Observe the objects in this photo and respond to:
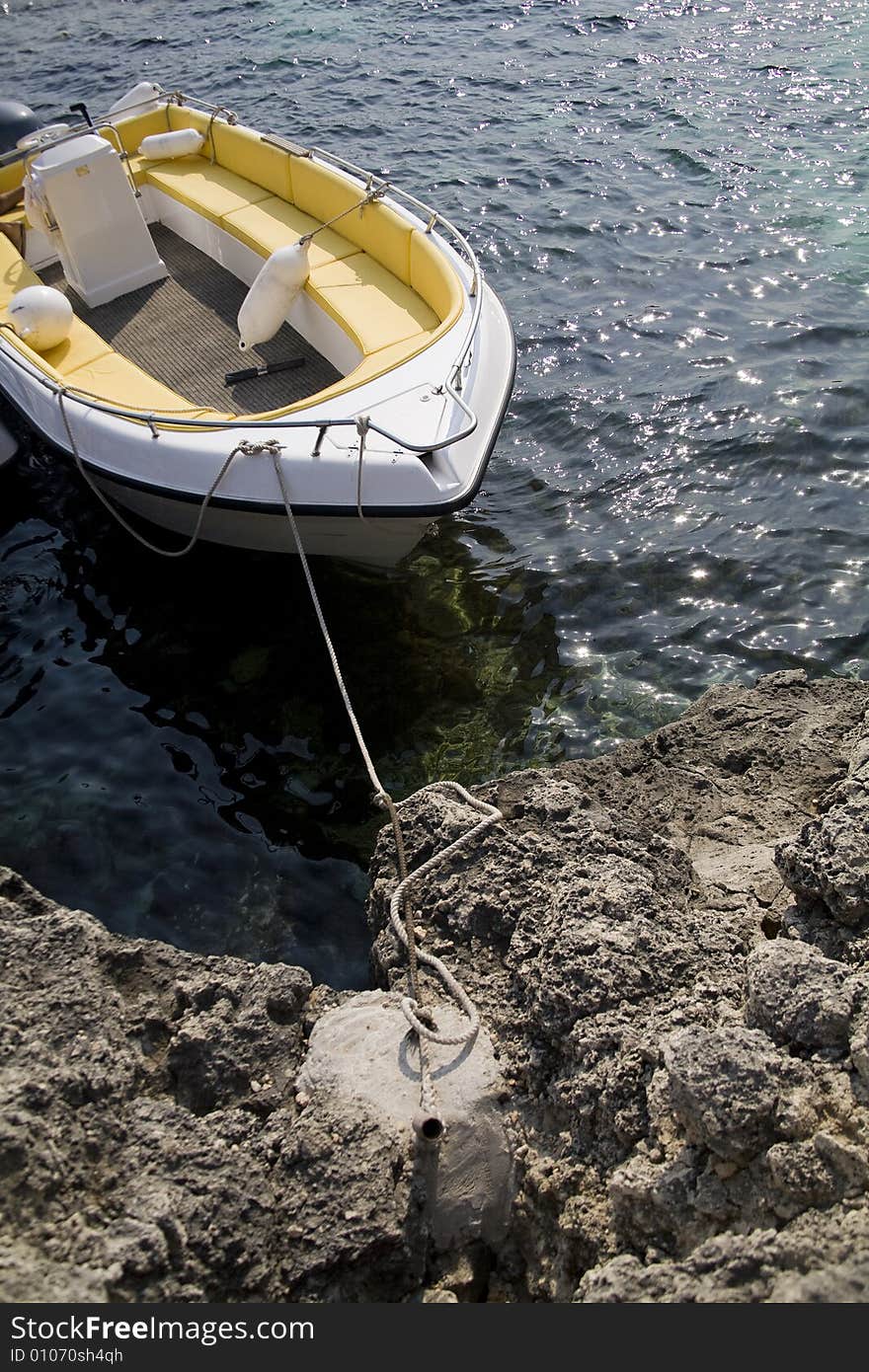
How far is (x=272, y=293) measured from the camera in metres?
6.67

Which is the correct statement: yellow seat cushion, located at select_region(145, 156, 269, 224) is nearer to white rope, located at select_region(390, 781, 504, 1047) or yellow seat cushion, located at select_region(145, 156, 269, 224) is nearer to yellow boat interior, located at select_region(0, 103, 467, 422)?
yellow boat interior, located at select_region(0, 103, 467, 422)

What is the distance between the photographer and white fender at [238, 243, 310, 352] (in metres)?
6.66

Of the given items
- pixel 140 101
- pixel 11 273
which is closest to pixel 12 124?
pixel 140 101

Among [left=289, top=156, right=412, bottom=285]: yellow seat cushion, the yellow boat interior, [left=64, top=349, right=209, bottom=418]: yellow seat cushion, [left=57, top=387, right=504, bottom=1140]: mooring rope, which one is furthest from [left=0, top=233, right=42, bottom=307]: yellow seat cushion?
[left=57, top=387, right=504, bottom=1140]: mooring rope

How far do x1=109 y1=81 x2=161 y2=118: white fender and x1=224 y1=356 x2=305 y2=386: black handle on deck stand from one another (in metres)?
3.65

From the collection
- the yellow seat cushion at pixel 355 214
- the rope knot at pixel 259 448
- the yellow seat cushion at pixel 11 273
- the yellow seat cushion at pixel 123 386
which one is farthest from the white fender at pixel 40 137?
the rope knot at pixel 259 448

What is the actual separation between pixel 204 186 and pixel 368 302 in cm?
250

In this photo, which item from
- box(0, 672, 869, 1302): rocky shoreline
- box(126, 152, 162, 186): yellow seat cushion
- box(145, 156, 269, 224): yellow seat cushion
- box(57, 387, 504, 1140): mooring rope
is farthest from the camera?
box(126, 152, 162, 186): yellow seat cushion

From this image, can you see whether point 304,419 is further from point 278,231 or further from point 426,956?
point 426,956

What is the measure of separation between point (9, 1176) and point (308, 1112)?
82cm

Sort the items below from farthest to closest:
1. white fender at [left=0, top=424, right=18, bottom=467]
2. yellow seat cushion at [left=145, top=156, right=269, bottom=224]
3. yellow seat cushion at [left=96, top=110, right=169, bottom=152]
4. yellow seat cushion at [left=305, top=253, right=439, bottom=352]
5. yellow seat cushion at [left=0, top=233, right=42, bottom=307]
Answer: yellow seat cushion at [left=96, top=110, right=169, bottom=152]
yellow seat cushion at [left=145, top=156, right=269, bottom=224]
yellow seat cushion at [left=0, top=233, right=42, bottom=307]
white fender at [left=0, top=424, right=18, bottom=467]
yellow seat cushion at [left=305, top=253, right=439, bottom=352]

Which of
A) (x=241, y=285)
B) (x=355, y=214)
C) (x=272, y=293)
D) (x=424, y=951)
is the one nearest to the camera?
(x=424, y=951)

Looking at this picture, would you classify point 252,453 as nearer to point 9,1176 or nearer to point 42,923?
point 42,923

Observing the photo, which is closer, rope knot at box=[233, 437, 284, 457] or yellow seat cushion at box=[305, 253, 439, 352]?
rope knot at box=[233, 437, 284, 457]
